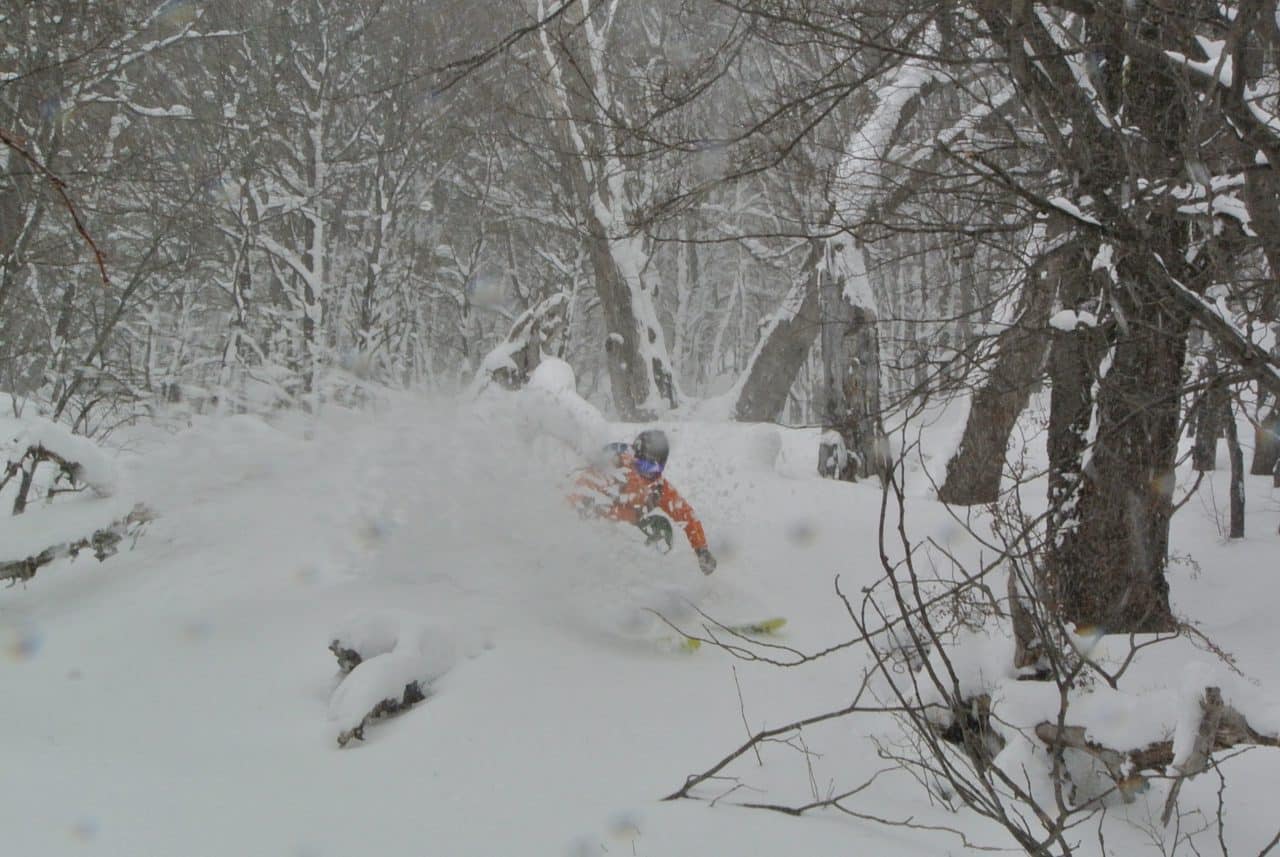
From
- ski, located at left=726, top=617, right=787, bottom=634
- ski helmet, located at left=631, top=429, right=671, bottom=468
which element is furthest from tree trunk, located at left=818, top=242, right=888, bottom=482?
ski, located at left=726, top=617, right=787, bottom=634

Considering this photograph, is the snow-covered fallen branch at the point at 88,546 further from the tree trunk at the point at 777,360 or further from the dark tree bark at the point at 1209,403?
the tree trunk at the point at 777,360

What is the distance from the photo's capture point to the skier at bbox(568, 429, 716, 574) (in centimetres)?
541

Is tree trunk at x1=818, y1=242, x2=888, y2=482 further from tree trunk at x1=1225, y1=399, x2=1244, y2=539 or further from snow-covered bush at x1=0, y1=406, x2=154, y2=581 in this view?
snow-covered bush at x1=0, y1=406, x2=154, y2=581

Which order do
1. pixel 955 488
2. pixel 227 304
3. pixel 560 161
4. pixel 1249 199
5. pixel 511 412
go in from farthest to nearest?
pixel 227 304
pixel 560 161
pixel 955 488
pixel 511 412
pixel 1249 199

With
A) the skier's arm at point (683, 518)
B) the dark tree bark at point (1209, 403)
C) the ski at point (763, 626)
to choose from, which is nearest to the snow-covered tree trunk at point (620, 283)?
the skier's arm at point (683, 518)

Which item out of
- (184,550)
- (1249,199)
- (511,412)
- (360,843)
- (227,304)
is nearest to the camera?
(1249,199)

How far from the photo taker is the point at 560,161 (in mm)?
12312

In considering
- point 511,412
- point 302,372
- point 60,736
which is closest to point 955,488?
point 511,412

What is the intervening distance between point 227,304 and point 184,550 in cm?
1462

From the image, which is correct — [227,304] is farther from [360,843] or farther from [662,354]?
[360,843]

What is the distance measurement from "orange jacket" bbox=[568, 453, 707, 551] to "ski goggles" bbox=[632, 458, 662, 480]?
0.09 feet

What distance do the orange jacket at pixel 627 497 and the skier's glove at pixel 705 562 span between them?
0.13ft

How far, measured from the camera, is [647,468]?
5559mm

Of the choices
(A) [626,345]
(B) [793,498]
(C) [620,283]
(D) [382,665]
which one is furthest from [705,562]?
(C) [620,283]
